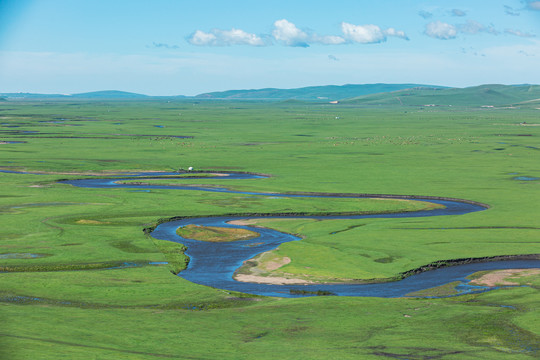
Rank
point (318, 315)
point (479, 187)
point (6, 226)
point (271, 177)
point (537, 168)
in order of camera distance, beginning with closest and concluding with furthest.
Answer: point (318, 315)
point (6, 226)
point (479, 187)
point (271, 177)
point (537, 168)

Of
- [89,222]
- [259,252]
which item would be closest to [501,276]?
[259,252]

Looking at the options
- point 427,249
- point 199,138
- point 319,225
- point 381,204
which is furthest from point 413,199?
point 199,138

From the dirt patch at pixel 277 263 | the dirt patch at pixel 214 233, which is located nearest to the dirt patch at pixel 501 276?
the dirt patch at pixel 277 263

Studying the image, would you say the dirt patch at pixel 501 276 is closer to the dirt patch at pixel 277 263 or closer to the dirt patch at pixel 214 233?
the dirt patch at pixel 277 263

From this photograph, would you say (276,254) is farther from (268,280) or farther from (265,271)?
(268,280)

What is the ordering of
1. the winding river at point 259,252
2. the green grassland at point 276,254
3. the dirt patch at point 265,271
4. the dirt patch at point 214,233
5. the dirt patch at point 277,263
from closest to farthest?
the green grassland at point 276,254 → the winding river at point 259,252 → the dirt patch at point 265,271 → the dirt patch at point 277,263 → the dirt patch at point 214,233

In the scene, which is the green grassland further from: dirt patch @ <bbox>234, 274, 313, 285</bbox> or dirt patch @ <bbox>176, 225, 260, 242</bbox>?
dirt patch @ <bbox>176, 225, 260, 242</bbox>

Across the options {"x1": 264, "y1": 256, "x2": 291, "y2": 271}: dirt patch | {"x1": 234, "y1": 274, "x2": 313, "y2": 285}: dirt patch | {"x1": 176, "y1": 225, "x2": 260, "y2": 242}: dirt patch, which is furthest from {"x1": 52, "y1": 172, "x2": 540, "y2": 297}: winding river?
{"x1": 264, "y1": 256, "x2": 291, "y2": 271}: dirt patch

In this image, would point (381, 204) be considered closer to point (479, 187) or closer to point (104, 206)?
point (479, 187)
